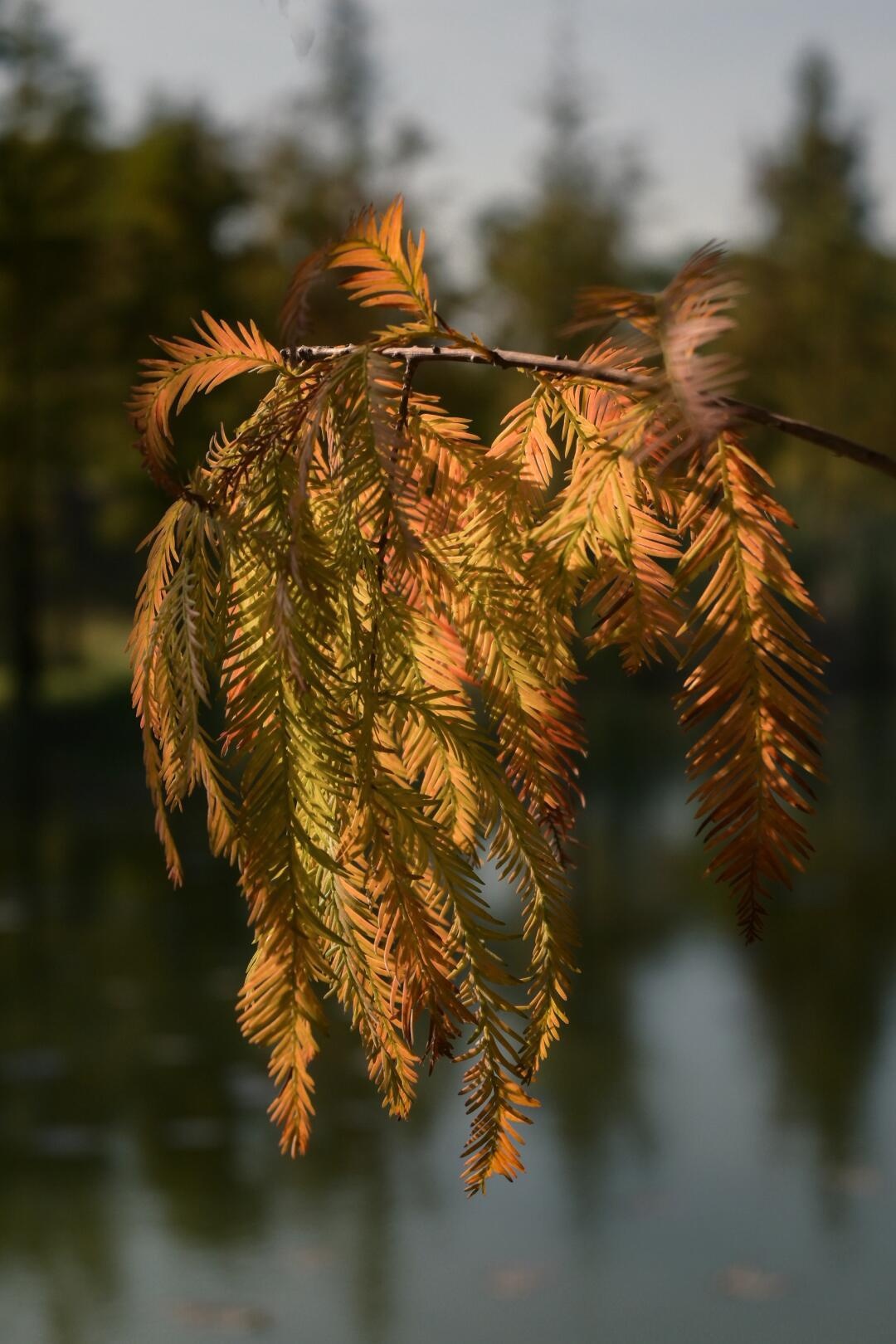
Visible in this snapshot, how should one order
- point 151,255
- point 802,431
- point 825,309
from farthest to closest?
point 825,309
point 151,255
point 802,431

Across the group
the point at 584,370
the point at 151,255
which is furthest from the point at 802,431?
the point at 151,255

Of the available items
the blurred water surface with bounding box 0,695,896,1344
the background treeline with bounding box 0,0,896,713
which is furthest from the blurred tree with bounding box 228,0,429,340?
the blurred water surface with bounding box 0,695,896,1344

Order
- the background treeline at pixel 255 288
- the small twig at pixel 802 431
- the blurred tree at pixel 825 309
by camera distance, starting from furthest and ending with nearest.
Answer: the blurred tree at pixel 825 309 → the background treeline at pixel 255 288 → the small twig at pixel 802 431

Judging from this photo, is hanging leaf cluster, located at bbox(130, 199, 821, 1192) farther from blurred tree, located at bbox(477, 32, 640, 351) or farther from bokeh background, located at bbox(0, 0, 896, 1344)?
blurred tree, located at bbox(477, 32, 640, 351)

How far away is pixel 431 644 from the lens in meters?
0.56

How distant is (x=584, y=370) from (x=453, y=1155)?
208 inches

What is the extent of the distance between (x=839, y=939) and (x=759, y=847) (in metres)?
7.63

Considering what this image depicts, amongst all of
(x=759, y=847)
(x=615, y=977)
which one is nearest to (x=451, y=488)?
(x=759, y=847)

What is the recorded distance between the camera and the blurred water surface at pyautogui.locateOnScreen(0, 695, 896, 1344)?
4277 millimetres

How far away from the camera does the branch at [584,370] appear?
17.8 inches

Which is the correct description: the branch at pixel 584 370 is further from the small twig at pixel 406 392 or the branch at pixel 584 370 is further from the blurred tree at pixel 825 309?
the blurred tree at pixel 825 309

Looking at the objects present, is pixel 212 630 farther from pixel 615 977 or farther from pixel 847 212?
pixel 847 212

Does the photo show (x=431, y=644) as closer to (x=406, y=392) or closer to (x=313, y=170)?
(x=406, y=392)

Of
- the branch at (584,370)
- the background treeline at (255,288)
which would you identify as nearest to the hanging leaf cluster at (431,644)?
the branch at (584,370)
